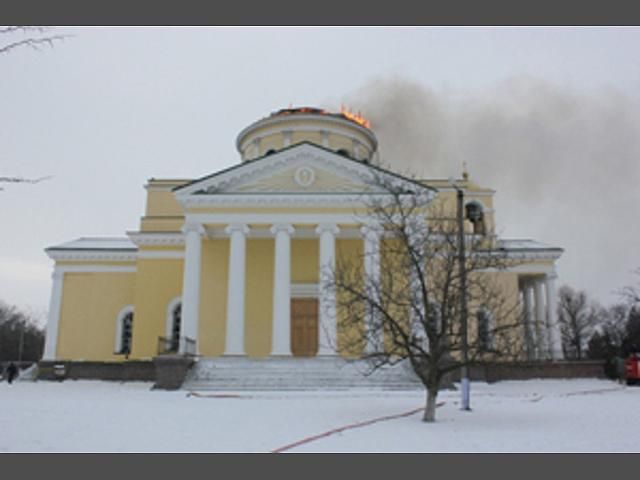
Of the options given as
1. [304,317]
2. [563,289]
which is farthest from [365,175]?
[563,289]

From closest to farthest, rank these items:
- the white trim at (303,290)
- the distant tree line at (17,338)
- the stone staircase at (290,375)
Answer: the stone staircase at (290,375), the white trim at (303,290), the distant tree line at (17,338)

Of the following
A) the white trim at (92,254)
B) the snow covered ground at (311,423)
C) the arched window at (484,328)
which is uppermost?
the white trim at (92,254)

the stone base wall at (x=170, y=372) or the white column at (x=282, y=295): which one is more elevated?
the white column at (x=282, y=295)

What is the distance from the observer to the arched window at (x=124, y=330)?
33844 mm

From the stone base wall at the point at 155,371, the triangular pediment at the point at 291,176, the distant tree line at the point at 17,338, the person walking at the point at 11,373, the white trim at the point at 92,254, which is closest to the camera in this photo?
the stone base wall at the point at 155,371

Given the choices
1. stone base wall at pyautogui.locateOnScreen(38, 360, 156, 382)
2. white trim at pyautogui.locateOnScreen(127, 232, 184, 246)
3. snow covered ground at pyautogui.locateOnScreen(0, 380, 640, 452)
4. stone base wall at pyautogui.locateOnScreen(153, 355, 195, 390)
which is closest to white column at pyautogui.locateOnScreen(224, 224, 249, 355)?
stone base wall at pyautogui.locateOnScreen(153, 355, 195, 390)

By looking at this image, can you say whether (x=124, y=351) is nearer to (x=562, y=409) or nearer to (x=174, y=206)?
(x=174, y=206)

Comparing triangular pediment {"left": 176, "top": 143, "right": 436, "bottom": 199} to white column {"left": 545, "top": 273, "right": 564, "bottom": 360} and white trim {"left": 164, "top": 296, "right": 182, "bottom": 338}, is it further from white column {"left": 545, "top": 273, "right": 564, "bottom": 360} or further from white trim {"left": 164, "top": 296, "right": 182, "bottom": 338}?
white column {"left": 545, "top": 273, "right": 564, "bottom": 360}

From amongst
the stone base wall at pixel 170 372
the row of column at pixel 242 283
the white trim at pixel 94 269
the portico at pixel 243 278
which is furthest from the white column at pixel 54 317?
the stone base wall at pixel 170 372

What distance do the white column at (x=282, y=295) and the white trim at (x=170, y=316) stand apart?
7049mm

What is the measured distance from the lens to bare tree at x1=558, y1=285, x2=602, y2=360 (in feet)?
209

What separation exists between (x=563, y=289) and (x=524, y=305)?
4960 centimetres

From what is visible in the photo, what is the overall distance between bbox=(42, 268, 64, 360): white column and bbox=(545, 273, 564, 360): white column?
26.2 m

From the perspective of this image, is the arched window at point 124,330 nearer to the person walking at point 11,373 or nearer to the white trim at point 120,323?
the white trim at point 120,323
